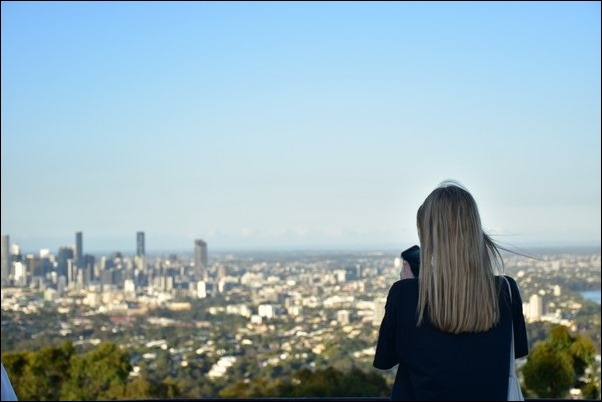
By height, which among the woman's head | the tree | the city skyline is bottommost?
the tree

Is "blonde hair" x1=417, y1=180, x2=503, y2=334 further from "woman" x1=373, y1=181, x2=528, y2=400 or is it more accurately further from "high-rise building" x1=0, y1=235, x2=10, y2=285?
"high-rise building" x1=0, y1=235, x2=10, y2=285

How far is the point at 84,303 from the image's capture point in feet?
30.5

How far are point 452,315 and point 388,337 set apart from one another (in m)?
0.16

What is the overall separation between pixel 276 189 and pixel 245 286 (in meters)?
1.17

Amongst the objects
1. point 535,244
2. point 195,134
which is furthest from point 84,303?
point 535,244

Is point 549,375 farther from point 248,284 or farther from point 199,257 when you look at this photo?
point 199,257

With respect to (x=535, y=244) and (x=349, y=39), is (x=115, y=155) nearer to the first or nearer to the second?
(x=349, y=39)

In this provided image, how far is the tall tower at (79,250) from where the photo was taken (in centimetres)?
954

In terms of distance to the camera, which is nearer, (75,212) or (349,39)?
(349,39)

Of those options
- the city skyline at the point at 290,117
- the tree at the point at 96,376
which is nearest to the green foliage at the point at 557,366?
the city skyline at the point at 290,117

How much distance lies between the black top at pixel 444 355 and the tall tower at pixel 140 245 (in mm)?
8183

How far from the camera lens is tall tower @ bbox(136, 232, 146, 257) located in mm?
9605

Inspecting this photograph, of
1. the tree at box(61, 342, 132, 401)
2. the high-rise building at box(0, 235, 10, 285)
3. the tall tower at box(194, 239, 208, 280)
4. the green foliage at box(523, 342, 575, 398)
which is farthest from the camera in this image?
the tall tower at box(194, 239, 208, 280)

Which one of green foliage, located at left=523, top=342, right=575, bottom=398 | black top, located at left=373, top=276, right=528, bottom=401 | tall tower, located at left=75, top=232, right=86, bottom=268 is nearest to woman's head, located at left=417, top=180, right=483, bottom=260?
black top, located at left=373, top=276, right=528, bottom=401
